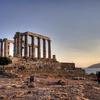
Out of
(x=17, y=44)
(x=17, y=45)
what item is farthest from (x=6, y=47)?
(x=17, y=44)

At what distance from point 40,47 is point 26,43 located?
7.40 m

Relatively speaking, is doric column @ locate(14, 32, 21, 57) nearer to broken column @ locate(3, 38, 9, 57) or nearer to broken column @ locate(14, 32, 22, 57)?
broken column @ locate(14, 32, 22, 57)

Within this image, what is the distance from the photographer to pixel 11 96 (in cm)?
1572

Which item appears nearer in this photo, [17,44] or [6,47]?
[17,44]

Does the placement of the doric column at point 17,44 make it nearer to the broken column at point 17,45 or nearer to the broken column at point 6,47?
the broken column at point 17,45

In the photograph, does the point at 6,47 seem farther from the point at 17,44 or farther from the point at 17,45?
the point at 17,44

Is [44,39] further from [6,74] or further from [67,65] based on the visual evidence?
[6,74]

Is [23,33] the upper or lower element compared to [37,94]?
upper

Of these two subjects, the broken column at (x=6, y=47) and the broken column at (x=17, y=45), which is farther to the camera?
the broken column at (x=6, y=47)

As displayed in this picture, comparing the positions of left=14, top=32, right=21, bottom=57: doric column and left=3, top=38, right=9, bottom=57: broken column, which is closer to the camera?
left=14, top=32, right=21, bottom=57: doric column

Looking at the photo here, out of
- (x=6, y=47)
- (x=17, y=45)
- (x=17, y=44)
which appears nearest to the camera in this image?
(x=17, y=44)

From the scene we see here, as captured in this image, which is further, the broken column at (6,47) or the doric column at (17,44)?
the broken column at (6,47)

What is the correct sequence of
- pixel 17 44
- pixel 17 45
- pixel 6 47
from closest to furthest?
pixel 17 44 < pixel 17 45 < pixel 6 47

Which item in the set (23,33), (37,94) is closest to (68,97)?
(37,94)
